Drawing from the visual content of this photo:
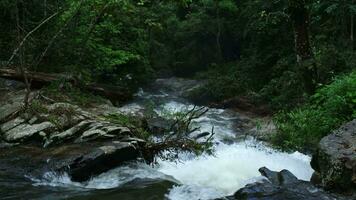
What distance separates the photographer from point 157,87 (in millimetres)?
30062

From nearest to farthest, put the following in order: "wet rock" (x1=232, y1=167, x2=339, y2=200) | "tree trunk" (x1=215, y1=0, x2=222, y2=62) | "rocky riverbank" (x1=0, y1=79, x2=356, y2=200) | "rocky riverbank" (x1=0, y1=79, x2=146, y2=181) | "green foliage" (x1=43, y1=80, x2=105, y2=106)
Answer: "wet rock" (x1=232, y1=167, x2=339, y2=200) → "rocky riverbank" (x1=0, y1=79, x2=356, y2=200) → "rocky riverbank" (x1=0, y1=79, x2=146, y2=181) → "green foliage" (x1=43, y1=80, x2=105, y2=106) → "tree trunk" (x1=215, y1=0, x2=222, y2=62)

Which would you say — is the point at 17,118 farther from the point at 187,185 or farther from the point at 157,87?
the point at 157,87

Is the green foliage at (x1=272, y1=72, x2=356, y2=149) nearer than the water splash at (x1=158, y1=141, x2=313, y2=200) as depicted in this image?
No

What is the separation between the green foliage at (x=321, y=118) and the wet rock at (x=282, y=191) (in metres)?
2.59

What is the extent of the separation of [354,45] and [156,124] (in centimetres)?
1032

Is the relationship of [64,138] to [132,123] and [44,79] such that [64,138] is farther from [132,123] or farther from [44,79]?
[44,79]

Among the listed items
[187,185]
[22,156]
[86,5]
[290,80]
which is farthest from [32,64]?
[290,80]

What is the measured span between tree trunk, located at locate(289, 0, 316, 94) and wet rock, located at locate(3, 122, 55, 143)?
280 inches

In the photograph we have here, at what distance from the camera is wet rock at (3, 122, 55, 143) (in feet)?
35.9

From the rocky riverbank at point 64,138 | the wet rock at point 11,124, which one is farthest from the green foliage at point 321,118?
the wet rock at point 11,124

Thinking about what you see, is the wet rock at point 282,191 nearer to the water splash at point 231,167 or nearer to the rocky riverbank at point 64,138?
the water splash at point 231,167

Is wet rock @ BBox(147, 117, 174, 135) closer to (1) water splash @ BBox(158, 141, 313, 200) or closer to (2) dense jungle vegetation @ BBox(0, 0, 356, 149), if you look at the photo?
(1) water splash @ BBox(158, 141, 313, 200)

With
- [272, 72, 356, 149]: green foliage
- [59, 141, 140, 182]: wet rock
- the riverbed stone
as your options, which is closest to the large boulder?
[272, 72, 356, 149]: green foliage

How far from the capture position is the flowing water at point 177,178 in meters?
8.41
